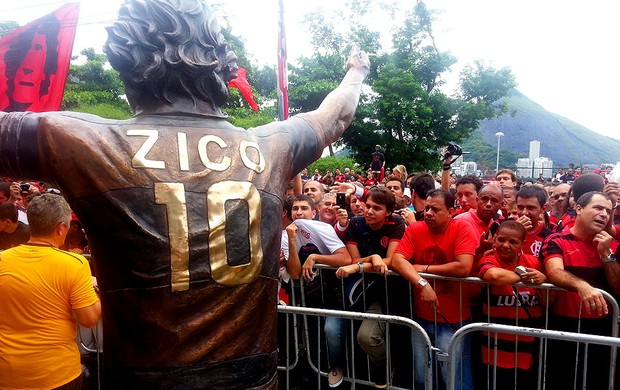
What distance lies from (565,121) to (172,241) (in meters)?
177

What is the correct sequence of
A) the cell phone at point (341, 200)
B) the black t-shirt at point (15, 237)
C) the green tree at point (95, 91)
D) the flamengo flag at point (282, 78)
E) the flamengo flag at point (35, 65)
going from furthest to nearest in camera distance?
the green tree at point (95, 91) < the flamengo flag at point (282, 78) < the flamengo flag at point (35, 65) < the cell phone at point (341, 200) < the black t-shirt at point (15, 237)

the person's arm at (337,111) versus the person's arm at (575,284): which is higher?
the person's arm at (337,111)

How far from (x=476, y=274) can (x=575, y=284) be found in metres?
0.80

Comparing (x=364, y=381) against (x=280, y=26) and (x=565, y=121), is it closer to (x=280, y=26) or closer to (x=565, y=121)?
(x=280, y=26)

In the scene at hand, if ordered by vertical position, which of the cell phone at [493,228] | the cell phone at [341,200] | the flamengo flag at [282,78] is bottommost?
the cell phone at [493,228]

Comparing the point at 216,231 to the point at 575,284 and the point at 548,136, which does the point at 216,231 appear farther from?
the point at 548,136

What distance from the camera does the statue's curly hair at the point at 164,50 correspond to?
1.75m

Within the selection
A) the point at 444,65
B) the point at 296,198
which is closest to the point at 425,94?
the point at 444,65

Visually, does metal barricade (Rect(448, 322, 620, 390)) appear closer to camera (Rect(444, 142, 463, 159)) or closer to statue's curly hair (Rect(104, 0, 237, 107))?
statue's curly hair (Rect(104, 0, 237, 107))

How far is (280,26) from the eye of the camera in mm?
8031

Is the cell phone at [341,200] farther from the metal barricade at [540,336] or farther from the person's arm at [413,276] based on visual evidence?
the metal barricade at [540,336]

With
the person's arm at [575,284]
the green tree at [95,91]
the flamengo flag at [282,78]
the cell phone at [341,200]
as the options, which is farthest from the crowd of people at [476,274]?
the green tree at [95,91]

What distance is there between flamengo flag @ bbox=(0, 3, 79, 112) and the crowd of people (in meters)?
3.90

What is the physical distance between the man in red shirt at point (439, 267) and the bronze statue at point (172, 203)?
7.94 ft
